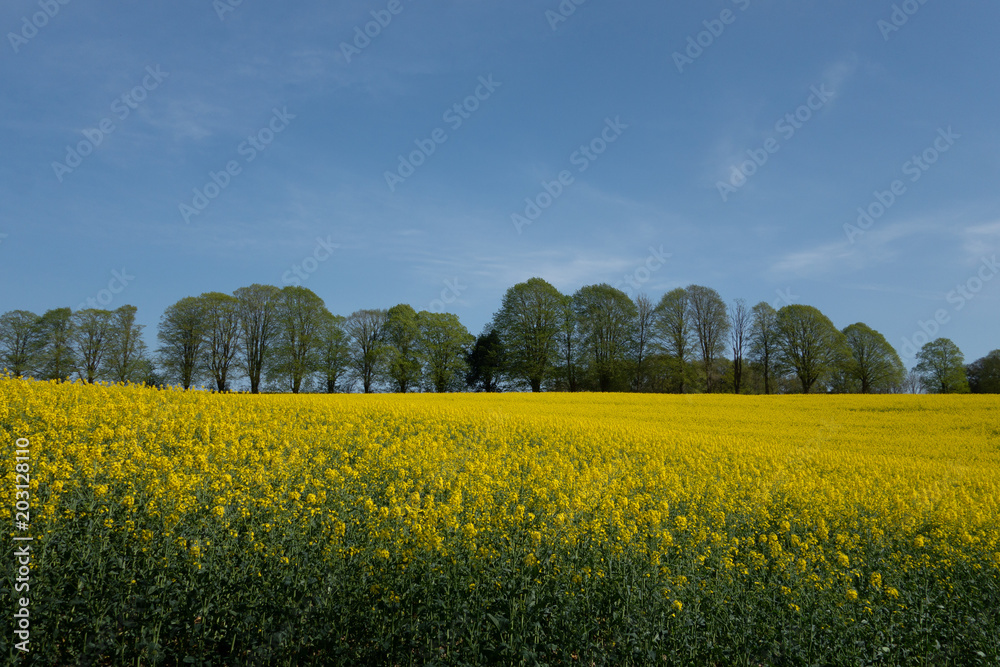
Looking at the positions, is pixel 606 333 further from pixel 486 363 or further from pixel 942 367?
pixel 942 367

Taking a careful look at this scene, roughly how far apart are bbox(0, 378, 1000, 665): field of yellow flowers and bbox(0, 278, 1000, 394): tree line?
32.6 m

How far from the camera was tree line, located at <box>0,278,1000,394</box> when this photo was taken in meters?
40.4

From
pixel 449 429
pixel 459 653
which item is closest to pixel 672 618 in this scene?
pixel 459 653

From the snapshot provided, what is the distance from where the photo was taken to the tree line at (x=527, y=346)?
4038 centimetres

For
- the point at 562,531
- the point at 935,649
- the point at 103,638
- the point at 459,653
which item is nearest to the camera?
the point at 103,638

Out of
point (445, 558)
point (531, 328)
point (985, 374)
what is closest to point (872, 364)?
point (985, 374)

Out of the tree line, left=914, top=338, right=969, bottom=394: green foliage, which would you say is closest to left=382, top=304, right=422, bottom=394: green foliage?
the tree line

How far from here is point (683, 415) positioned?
25125 mm

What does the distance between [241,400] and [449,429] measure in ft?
18.6

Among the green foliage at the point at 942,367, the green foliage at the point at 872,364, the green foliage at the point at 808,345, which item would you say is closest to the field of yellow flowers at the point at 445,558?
the green foliage at the point at 808,345

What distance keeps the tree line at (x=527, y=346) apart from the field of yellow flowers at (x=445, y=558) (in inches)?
1284

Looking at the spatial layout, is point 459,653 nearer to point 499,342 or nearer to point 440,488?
point 440,488

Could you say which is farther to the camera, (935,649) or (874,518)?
(874,518)

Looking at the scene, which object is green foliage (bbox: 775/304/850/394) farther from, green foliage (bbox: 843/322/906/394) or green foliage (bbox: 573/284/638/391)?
green foliage (bbox: 573/284/638/391)
